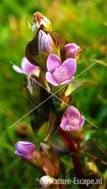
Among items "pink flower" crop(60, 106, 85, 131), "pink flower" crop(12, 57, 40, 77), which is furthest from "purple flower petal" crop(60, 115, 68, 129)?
"pink flower" crop(12, 57, 40, 77)

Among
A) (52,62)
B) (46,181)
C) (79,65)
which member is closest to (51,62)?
(52,62)

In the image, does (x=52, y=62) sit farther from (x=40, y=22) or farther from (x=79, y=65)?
(x=79, y=65)

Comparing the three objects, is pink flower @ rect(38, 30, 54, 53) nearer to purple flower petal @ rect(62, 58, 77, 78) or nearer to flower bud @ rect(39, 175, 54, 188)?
purple flower petal @ rect(62, 58, 77, 78)

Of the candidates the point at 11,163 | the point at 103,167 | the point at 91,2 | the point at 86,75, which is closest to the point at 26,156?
the point at 103,167

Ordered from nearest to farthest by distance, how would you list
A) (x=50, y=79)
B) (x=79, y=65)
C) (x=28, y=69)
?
(x=50, y=79) → (x=28, y=69) → (x=79, y=65)

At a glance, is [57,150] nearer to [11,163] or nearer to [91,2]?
[11,163]

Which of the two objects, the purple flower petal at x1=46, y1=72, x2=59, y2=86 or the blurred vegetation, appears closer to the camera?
the purple flower petal at x1=46, y1=72, x2=59, y2=86
